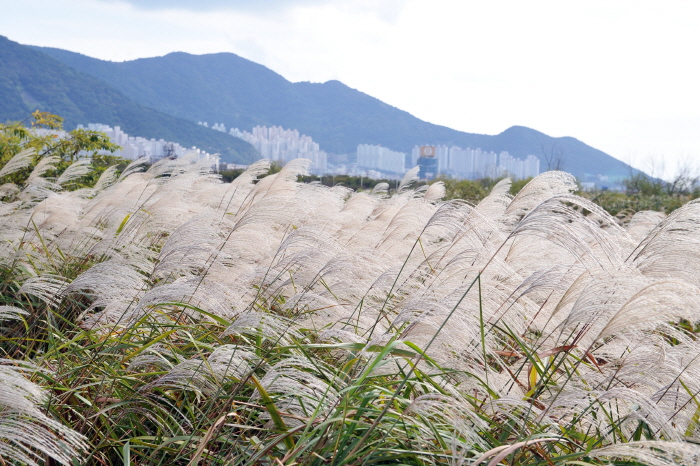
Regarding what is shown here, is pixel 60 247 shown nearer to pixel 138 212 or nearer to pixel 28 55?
pixel 138 212

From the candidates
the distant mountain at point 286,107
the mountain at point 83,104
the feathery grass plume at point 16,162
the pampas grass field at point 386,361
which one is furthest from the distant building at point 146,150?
the distant mountain at point 286,107

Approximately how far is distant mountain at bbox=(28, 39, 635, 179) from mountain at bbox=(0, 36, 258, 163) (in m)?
42.7

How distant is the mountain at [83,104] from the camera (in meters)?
86.8

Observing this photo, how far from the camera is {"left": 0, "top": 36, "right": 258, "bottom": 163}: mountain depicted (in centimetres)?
8681

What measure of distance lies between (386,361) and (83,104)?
103860mm

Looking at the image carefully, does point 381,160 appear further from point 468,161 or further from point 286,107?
point 286,107

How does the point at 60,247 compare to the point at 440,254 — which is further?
the point at 60,247

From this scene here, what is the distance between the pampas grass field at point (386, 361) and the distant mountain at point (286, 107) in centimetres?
13482

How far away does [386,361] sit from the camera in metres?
1.64

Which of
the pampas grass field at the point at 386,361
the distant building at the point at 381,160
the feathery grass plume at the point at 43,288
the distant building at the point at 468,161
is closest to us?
the pampas grass field at the point at 386,361

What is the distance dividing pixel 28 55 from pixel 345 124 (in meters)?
82.8

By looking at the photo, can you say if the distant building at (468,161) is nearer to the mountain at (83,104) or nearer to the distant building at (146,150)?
the mountain at (83,104)

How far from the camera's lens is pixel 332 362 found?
7.27 ft

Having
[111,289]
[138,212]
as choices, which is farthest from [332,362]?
[138,212]
